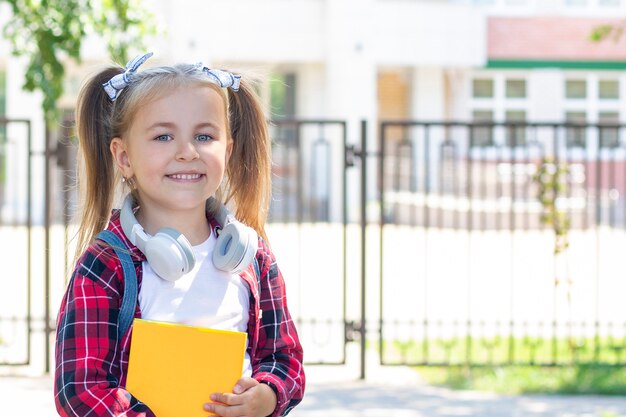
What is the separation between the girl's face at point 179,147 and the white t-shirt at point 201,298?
136 mm

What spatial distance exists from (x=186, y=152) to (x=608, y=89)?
27757 mm

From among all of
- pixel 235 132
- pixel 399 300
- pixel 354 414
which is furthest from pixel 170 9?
pixel 235 132

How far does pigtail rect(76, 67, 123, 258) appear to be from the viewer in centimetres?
272

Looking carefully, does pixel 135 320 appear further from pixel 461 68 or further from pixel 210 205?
pixel 461 68

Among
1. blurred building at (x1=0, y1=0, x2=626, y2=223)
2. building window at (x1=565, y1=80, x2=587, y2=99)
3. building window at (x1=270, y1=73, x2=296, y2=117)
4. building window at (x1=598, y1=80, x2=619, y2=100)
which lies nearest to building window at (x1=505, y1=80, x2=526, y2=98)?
blurred building at (x1=0, y1=0, x2=626, y2=223)

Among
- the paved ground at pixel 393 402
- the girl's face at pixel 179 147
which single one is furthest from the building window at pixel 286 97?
the girl's face at pixel 179 147

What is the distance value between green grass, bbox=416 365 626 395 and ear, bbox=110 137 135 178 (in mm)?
5258

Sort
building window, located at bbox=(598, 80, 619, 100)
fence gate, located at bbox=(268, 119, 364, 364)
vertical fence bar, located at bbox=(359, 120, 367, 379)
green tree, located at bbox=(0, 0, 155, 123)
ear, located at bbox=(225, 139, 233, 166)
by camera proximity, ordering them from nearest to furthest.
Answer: ear, located at bbox=(225, 139, 233, 166) → green tree, located at bbox=(0, 0, 155, 123) → vertical fence bar, located at bbox=(359, 120, 367, 379) → fence gate, located at bbox=(268, 119, 364, 364) → building window, located at bbox=(598, 80, 619, 100)

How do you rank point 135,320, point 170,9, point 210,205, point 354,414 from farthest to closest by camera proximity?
point 170,9 < point 354,414 < point 210,205 < point 135,320

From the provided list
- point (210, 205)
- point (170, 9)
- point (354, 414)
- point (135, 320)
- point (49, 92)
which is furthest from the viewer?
point (170, 9)

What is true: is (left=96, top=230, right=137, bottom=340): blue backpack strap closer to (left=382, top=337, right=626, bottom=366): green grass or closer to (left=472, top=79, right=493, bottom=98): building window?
(left=382, top=337, right=626, bottom=366): green grass

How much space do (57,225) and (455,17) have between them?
38.0 feet

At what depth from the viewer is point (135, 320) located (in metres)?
2.42

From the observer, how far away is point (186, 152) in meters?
2.54
